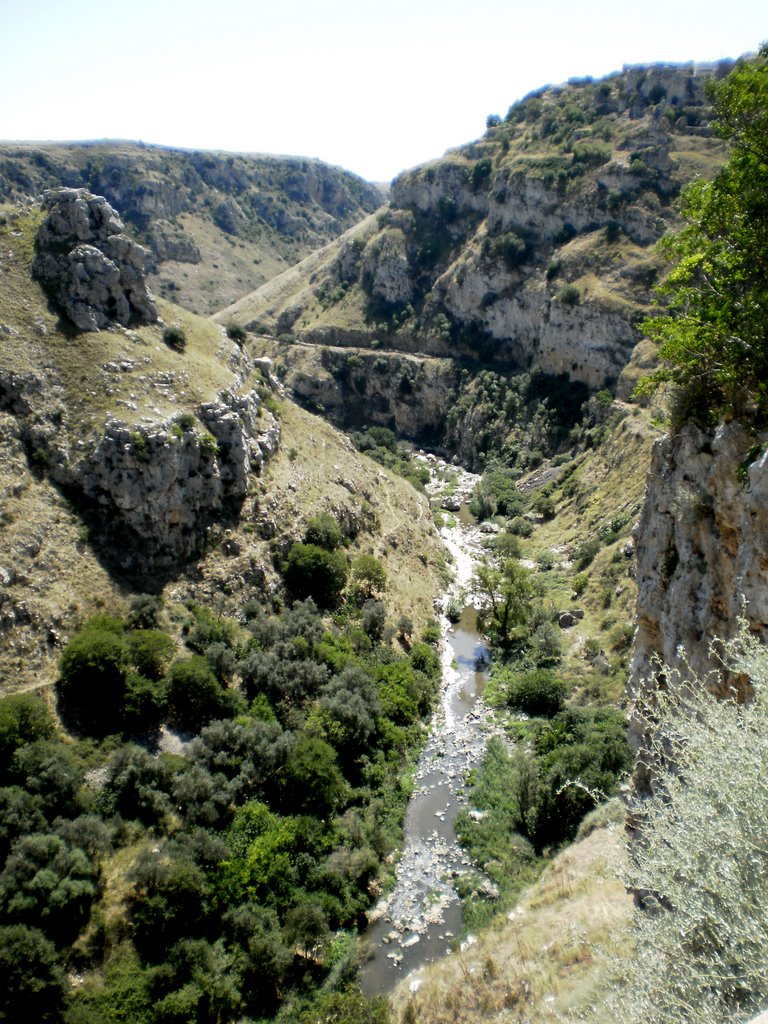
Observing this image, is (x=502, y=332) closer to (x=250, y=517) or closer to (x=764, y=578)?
(x=250, y=517)

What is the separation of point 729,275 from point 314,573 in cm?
3011

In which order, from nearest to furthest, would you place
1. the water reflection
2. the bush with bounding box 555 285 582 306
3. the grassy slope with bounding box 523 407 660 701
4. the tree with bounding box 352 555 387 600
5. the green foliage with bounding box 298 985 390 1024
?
the green foliage with bounding box 298 985 390 1024 < the water reflection < the grassy slope with bounding box 523 407 660 701 < the tree with bounding box 352 555 387 600 < the bush with bounding box 555 285 582 306

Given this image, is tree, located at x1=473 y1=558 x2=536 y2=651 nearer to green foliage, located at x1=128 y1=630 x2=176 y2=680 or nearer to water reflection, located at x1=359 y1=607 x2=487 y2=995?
→ water reflection, located at x1=359 y1=607 x2=487 y2=995

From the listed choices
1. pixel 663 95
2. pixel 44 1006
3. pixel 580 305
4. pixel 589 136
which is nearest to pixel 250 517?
pixel 44 1006

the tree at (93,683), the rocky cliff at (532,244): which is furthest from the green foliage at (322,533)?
the rocky cliff at (532,244)

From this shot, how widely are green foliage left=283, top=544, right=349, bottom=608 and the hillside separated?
4139 inches

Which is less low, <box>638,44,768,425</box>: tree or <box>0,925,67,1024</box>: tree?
<box>638,44,768,425</box>: tree

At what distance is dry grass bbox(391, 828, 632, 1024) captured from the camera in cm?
1711

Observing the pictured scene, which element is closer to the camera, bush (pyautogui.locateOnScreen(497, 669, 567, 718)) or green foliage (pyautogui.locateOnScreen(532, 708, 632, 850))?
green foliage (pyautogui.locateOnScreen(532, 708, 632, 850))

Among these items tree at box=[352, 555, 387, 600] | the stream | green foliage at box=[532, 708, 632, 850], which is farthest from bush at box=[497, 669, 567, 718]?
tree at box=[352, 555, 387, 600]

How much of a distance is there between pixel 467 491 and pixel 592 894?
57649 millimetres

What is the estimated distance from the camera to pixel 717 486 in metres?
14.2

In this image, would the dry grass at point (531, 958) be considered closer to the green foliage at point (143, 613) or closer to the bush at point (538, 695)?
the bush at point (538, 695)

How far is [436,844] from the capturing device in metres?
27.4
